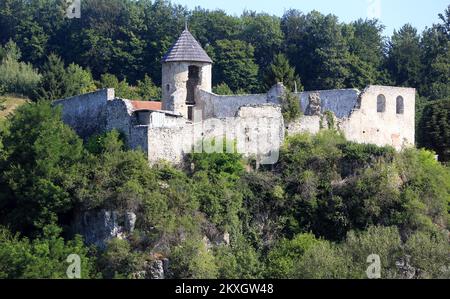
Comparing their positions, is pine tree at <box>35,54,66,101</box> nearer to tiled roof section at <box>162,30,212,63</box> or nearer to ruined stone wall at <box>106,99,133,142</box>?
tiled roof section at <box>162,30,212,63</box>

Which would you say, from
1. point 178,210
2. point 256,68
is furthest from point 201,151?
point 256,68

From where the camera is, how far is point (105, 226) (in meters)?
38.4

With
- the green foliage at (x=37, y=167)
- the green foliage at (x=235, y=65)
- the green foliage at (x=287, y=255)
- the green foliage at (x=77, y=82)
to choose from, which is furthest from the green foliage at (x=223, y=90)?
the green foliage at (x=287, y=255)

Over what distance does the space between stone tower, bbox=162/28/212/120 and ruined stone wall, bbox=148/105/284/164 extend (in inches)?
134

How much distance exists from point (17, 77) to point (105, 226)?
77.9 feet

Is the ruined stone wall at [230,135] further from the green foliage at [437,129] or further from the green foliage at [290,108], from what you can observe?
the green foliage at [437,129]

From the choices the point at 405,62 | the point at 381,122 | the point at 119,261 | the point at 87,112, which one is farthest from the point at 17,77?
the point at 119,261

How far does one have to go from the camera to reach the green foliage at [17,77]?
197 ft

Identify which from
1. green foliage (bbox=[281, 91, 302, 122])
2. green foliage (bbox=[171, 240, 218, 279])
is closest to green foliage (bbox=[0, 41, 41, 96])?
green foliage (bbox=[281, 91, 302, 122])

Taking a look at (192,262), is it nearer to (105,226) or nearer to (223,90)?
(105,226)

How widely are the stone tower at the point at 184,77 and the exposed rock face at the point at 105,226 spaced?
6.20m

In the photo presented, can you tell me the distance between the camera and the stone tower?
1736 inches

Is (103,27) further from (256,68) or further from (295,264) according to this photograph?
(295,264)
